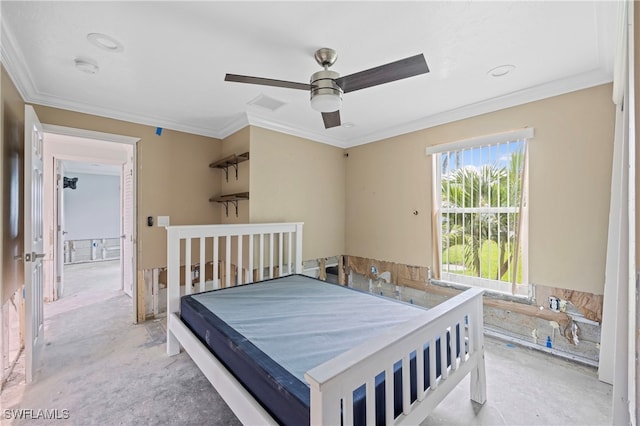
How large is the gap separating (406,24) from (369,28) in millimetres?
225

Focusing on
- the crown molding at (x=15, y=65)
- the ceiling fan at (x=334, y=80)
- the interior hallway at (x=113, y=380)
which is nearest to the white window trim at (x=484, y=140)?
the ceiling fan at (x=334, y=80)

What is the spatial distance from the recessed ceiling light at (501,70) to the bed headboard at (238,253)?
8.03 feet

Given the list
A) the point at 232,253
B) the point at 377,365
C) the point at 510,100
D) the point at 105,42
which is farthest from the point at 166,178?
the point at 510,100

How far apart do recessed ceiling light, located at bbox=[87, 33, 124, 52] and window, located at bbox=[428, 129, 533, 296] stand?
3.11 m

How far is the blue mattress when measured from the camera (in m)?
1.21

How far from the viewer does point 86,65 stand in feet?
6.94

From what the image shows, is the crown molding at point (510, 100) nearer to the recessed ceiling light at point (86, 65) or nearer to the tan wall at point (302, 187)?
the tan wall at point (302, 187)

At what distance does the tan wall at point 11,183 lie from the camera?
6.57 ft

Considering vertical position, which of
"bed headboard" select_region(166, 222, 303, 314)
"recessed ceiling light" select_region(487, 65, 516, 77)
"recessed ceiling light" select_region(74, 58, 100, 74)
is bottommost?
"bed headboard" select_region(166, 222, 303, 314)

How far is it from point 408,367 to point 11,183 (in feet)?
10.5

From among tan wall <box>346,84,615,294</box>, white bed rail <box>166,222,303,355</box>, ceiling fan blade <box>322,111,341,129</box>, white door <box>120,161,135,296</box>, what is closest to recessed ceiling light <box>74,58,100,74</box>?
white bed rail <box>166,222,303,355</box>

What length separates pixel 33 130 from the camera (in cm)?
220

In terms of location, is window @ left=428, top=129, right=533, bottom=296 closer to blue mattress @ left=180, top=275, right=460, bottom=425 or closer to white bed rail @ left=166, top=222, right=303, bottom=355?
blue mattress @ left=180, top=275, right=460, bottom=425

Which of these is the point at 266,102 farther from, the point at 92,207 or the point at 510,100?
the point at 92,207
